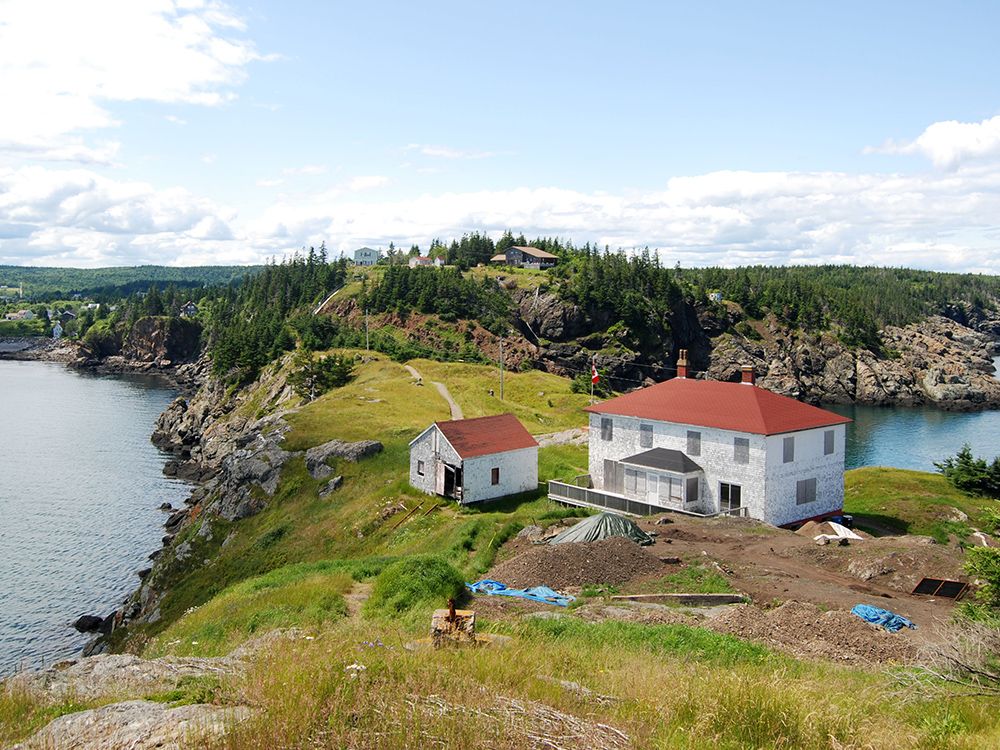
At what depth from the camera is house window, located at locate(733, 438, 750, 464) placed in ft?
134

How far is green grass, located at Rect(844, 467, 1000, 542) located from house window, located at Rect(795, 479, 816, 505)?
136 inches

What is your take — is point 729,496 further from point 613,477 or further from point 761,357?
point 761,357

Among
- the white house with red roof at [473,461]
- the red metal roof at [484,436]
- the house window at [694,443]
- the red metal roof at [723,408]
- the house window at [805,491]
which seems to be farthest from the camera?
the red metal roof at [484,436]

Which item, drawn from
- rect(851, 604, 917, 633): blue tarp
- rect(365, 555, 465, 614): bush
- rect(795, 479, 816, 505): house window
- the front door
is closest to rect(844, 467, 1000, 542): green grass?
rect(795, 479, 816, 505): house window

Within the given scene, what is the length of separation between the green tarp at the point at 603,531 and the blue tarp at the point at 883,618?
427 inches

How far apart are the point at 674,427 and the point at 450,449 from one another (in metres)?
13.1

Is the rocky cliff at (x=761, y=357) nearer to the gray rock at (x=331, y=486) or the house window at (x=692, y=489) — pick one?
the gray rock at (x=331, y=486)

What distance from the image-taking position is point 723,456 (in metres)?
41.8

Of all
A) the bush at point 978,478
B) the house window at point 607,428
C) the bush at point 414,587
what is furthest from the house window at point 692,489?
the bush at point 978,478

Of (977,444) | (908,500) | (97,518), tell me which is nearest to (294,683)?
(908,500)

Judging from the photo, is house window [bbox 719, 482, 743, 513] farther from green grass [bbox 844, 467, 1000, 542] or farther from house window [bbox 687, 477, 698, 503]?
green grass [bbox 844, 467, 1000, 542]

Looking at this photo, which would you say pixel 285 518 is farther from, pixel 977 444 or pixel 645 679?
pixel 977 444

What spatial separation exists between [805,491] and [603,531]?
51.2 feet

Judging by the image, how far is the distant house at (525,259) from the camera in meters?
173
